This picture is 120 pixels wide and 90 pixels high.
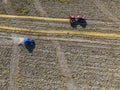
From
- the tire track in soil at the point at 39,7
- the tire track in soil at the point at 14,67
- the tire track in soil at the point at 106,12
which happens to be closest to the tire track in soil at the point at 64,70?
the tire track in soil at the point at 14,67

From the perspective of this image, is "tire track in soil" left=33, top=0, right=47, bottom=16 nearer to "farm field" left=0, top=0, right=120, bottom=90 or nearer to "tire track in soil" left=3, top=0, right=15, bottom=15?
"farm field" left=0, top=0, right=120, bottom=90

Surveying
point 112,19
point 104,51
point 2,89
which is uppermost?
point 112,19

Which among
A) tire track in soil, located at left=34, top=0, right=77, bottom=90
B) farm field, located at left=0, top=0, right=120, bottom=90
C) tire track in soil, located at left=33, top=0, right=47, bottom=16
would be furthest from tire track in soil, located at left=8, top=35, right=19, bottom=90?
tire track in soil, located at left=33, top=0, right=47, bottom=16

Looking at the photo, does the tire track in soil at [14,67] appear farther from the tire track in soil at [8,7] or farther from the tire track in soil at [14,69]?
the tire track in soil at [8,7]

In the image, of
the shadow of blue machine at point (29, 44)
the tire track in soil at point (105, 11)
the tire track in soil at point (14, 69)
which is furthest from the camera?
the tire track in soil at point (105, 11)

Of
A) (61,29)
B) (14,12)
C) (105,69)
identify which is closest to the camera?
(105,69)

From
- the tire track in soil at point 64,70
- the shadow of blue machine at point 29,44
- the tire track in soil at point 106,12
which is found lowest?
the tire track in soil at point 64,70

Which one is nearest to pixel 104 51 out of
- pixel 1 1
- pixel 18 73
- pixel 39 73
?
pixel 39 73

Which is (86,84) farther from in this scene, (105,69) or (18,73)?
(18,73)

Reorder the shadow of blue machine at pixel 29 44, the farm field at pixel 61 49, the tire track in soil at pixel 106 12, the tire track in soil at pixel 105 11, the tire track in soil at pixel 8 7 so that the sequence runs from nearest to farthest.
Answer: the farm field at pixel 61 49
the shadow of blue machine at pixel 29 44
the tire track in soil at pixel 106 12
the tire track in soil at pixel 105 11
the tire track in soil at pixel 8 7
